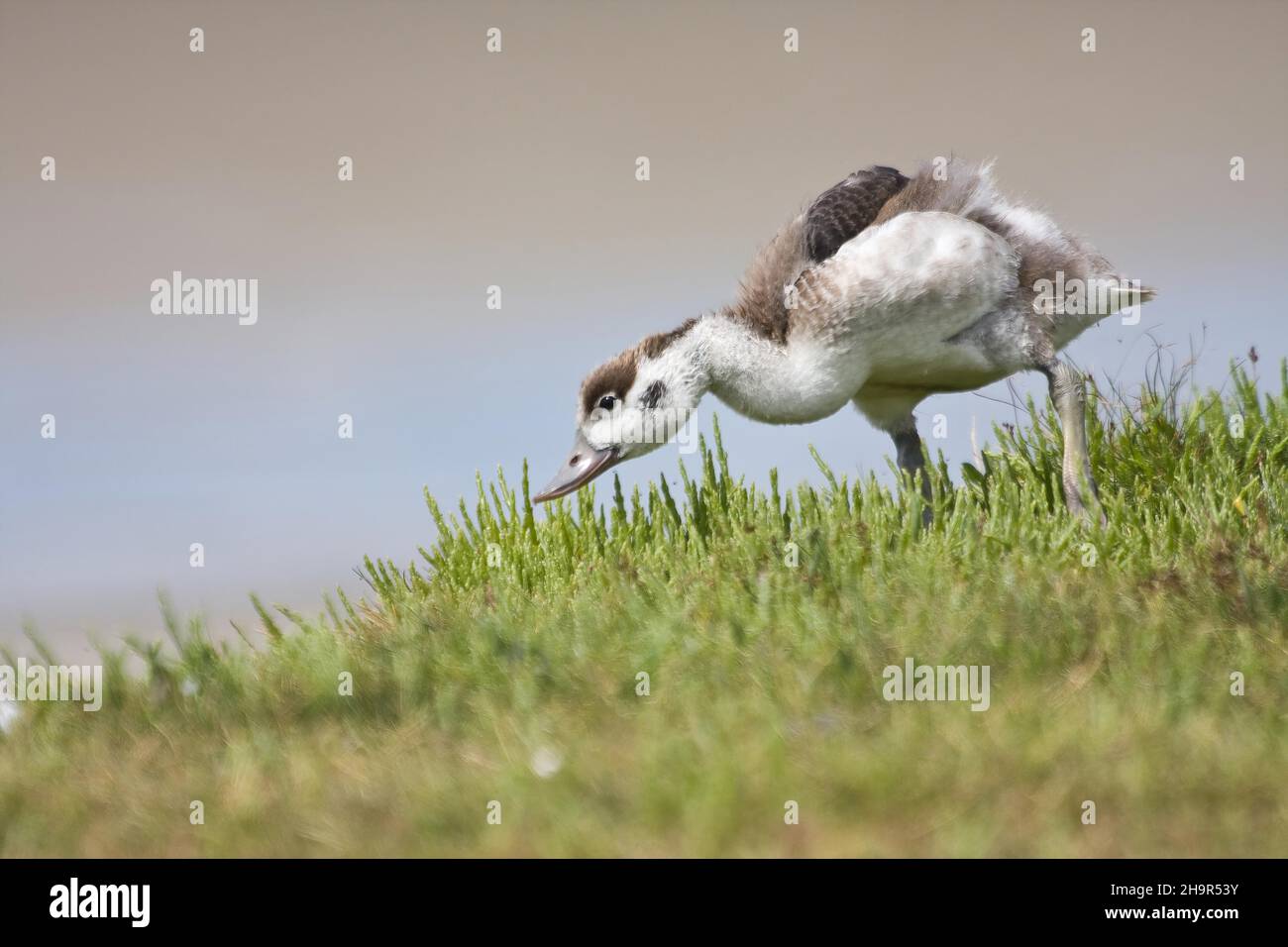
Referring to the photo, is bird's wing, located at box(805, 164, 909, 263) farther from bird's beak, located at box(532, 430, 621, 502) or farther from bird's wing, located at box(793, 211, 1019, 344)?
bird's beak, located at box(532, 430, 621, 502)

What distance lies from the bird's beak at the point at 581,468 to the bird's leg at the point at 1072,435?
106 inches

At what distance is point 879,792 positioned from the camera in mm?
3604

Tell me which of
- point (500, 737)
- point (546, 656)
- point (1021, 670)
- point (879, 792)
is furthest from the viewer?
point (546, 656)

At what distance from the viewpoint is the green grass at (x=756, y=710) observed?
357cm

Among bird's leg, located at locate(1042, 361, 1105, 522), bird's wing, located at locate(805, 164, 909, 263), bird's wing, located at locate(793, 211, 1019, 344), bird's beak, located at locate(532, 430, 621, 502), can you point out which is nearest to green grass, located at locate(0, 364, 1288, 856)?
bird's leg, located at locate(1042, 361, 1105, 522)

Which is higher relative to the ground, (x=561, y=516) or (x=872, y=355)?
(x=872, y=355)

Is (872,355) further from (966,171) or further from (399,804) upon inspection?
(399,804)

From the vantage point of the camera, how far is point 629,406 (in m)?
6.82

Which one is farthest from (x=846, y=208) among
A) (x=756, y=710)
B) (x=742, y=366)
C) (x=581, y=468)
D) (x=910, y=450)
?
(x=756, y=710)

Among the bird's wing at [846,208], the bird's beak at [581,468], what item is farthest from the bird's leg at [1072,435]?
the bird's beak at [581,468]

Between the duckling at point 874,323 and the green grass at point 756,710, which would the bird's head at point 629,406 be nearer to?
the duckling at point 874,323

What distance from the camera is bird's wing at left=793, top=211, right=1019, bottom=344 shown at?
651 centimetres
